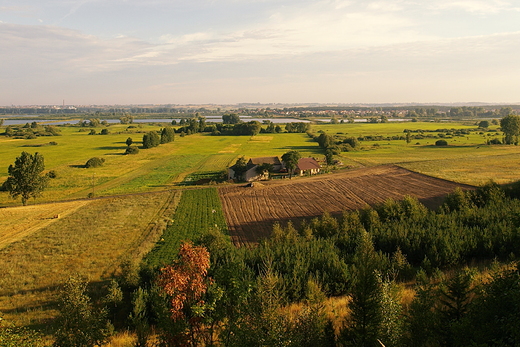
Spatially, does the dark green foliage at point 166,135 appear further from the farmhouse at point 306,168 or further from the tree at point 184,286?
the tree at point 184,286

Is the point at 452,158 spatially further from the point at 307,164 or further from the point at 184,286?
the point at 184,286

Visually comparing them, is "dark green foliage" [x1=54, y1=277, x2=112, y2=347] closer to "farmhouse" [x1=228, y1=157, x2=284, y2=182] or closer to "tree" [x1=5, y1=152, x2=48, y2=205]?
"tree" [x1=5, y1=152, x2=48, y2=205]

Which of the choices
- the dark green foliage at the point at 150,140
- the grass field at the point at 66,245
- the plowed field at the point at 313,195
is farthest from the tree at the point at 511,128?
the dark green foliage at the point at 150,140

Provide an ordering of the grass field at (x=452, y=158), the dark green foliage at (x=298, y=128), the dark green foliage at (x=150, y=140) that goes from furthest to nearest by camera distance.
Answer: the dark green foliage at (x=298, y=128) < the dark green foliage at (x=150, y=140) < the grass field at (x=452, y=158)

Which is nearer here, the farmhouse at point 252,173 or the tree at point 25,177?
the tree at point 25,177

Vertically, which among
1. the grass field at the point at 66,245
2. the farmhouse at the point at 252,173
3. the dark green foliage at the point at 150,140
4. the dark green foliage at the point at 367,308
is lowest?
the grass field at the point at 66,245

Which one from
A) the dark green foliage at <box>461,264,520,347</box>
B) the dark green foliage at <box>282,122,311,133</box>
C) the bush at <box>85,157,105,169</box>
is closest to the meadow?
the bush at <box>85,157,105,169</box>
